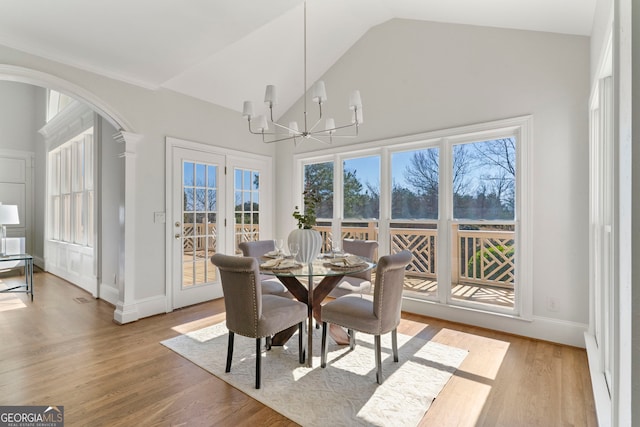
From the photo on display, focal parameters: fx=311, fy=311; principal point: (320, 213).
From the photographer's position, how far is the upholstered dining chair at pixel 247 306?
6.95 feet

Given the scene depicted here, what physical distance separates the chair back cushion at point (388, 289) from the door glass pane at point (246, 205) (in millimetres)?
2903

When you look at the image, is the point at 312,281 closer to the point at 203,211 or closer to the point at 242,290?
the point at 242,290

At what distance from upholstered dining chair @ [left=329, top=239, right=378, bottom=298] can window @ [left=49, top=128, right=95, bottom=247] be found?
3783 millimetres

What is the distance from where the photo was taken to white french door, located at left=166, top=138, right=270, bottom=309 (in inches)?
153

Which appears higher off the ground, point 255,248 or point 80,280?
point 255,248

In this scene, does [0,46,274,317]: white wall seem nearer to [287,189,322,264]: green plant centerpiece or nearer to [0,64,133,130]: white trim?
[0,64,133,130]: white trim

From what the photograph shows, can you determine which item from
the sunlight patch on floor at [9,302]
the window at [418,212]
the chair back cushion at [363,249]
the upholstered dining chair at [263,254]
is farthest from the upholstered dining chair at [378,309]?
the sunlight patch on floor at [9,302]

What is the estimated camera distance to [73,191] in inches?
212

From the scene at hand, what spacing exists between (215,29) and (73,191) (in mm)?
4371

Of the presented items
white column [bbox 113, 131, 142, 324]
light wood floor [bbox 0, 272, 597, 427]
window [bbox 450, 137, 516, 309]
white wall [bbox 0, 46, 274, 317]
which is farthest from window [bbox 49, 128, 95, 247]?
window [bbox 450, 137, 516, 309]

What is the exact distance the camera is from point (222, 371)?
238 centimetres

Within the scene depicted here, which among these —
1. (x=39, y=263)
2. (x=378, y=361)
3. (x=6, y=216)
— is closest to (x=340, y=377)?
(x=378, y=361)

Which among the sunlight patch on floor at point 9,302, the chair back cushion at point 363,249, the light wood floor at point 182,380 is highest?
the chair back cushion at point 363,249

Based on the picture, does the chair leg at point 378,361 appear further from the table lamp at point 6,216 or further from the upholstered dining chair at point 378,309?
the table lamp at point 6,216
